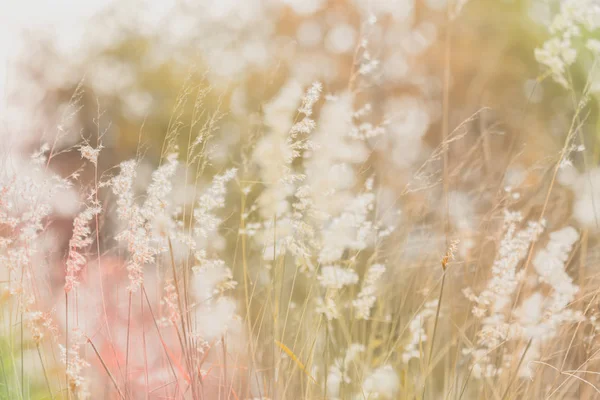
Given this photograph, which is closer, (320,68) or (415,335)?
(415,335)

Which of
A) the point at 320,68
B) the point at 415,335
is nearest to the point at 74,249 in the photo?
the point at 415,335

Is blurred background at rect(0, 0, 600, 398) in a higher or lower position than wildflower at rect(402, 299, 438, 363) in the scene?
higher

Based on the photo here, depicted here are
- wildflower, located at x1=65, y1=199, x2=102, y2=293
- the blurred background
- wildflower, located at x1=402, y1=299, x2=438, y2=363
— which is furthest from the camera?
the blurred background

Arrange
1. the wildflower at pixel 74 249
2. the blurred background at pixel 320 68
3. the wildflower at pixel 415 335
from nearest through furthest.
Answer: the wildflower at pixel 74 249, the wildflower at pixel 415 335, the blurred background at pixel 320 68

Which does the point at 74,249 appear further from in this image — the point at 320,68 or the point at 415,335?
the point at 320,68

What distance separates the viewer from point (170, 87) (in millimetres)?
6988

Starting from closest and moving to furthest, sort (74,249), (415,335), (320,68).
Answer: (74,249), (415,335), (320,68)

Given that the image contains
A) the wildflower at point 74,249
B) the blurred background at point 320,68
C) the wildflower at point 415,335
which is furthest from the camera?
the blurred background at point 320,68

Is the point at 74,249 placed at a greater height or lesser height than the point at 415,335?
greater

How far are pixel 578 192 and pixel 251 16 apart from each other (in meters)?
4.48

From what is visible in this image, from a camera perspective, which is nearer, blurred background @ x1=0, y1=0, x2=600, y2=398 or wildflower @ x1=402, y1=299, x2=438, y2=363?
wildflower @ x1=402, y1=299, x2=438, y2=363

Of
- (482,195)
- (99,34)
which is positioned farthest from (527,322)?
(99,34)

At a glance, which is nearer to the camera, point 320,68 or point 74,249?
point 74,249

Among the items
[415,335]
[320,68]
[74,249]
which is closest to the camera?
[74,249]
